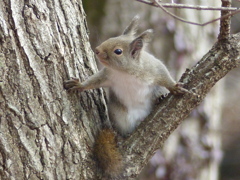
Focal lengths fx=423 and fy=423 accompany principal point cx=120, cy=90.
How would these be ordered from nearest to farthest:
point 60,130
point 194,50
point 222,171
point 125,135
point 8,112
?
1. point 8,112
2. point 60,130
3. point 125,135
4. point 194,50
5. point 222,171

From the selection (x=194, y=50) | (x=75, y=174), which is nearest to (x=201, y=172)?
(x=194, y=50)

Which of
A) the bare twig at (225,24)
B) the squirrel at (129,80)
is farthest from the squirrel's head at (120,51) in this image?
the bare twig at (225,24)

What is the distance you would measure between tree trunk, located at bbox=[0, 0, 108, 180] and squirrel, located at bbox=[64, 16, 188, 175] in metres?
0.17

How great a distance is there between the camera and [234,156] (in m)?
6.18

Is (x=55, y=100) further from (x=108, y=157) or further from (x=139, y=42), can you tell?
(x=139, y=42)

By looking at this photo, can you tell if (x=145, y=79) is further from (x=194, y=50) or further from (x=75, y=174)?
(x=194, y=50)

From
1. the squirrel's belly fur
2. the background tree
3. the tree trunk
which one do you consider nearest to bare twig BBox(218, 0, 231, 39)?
the background tree

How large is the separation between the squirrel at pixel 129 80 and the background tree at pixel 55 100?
0.09 metres

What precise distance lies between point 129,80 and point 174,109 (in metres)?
0.34

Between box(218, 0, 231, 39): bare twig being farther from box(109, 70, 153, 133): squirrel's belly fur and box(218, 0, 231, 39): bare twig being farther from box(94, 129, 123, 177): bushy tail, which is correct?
box(94, 129, 123, 177): bushy tail

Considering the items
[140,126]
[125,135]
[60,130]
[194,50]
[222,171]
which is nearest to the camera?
[60,130]

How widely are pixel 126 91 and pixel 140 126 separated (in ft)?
0.79

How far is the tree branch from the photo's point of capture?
1.97 m

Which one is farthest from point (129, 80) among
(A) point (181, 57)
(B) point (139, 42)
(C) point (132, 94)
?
(A) point (181, 57)
